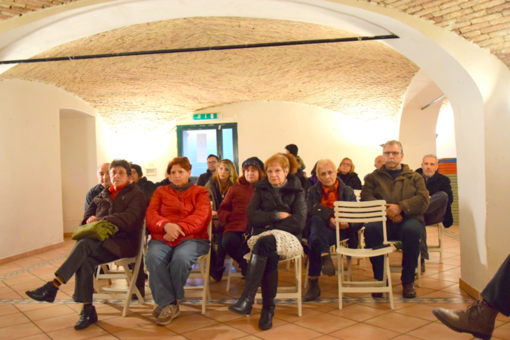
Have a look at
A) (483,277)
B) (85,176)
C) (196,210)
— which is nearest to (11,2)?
(196,210)

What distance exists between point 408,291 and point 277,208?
1.39 m

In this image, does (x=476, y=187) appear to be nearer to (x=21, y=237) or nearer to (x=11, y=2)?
(x=11, y=2)

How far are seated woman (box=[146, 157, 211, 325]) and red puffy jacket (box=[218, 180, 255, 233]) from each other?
65 cm

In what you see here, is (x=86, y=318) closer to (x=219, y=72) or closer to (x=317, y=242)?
(x=317, y=242)

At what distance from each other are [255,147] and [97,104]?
3900mm

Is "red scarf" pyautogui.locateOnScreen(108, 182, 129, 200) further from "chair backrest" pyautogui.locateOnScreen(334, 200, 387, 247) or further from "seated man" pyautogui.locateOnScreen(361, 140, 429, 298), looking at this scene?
"seated man" pyautogui.locateOnScreen(361, 140, 429, 298)

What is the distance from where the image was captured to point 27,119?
6.98 meters

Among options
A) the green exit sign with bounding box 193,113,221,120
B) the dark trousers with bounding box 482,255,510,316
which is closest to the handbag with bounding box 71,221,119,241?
the dark trousers with bounding box 482,255,510,316

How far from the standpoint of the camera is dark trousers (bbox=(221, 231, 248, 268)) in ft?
14.2

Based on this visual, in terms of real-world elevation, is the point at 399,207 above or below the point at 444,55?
below

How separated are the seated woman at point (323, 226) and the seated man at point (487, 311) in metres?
1.30

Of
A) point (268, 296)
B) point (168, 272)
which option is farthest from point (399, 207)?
point (168, 272)

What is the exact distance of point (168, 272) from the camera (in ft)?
11.4

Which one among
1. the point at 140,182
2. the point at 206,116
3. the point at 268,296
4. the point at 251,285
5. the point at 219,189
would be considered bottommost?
the point at 268,296
